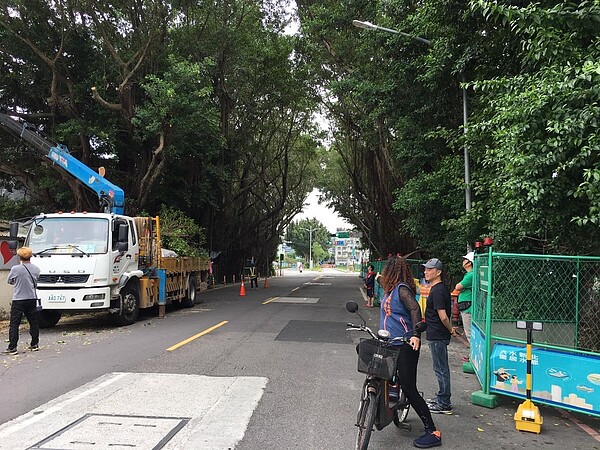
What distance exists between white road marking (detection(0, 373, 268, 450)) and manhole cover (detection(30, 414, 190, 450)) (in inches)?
0.8

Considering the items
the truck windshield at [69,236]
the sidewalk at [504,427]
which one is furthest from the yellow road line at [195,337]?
the sidewalk at [504,427]

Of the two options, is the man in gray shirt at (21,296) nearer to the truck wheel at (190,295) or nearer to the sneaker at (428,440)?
the sneaker at (428,440)

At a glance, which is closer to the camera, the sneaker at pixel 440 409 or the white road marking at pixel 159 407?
the white road marking at pixel 159 407

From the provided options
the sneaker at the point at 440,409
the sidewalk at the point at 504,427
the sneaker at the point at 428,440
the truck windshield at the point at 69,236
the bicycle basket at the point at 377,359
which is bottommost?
the sidewalk at the point at 504,427

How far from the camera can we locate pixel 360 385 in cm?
689

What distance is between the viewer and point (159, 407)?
557cm

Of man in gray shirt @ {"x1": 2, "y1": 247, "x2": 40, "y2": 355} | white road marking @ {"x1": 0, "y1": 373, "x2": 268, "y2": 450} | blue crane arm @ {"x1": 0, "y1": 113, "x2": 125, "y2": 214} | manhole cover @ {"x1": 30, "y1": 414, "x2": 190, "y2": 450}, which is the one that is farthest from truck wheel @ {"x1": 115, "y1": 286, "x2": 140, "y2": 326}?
manhole cover @ {"x1": 30, "y1": 414, "x2": 190, "y2": 450}

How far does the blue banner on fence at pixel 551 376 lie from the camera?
5391 millimetres

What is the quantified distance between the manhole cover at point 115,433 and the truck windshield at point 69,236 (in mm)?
6852

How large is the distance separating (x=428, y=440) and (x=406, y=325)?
110cm

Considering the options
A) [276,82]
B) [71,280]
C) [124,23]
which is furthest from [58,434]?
[276,82]

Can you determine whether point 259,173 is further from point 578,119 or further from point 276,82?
point 578,119

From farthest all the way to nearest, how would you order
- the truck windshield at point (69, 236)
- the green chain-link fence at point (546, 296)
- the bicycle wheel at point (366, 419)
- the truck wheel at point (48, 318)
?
the truck wheel at point (48, 318), the truck windshield at point (69, 236), the green chain-link fence at point (546, 296), the bicycle wheel at point (366, 419)

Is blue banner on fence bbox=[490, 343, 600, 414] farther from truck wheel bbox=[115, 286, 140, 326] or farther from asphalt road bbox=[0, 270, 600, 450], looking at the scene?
truck wheel bbox=[115, 286, 140, 326]
